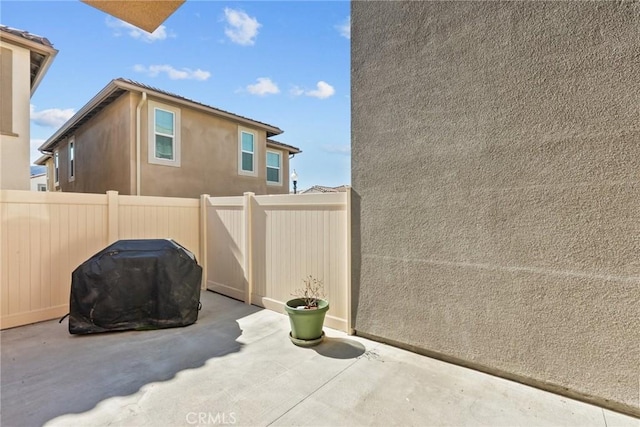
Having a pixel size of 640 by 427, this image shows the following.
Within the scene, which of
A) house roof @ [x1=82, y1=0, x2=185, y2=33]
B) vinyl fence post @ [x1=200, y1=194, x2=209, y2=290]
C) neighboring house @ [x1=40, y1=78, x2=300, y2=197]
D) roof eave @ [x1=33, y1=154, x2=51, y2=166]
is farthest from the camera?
roof eave @ [x1=33, y1=154, x2=51, y2=166]

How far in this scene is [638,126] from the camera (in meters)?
2.39

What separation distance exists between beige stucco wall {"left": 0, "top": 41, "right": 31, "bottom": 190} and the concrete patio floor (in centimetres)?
317

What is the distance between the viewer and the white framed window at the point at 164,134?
7.69 m

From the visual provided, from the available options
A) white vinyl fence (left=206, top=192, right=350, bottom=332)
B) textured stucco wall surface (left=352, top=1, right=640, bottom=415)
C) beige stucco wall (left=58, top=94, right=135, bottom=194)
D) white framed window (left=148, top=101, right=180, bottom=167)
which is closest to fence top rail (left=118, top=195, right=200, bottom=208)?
white vinyl fence (left=206, top=192, right=350, bottom=332)

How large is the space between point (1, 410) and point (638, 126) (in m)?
5.78

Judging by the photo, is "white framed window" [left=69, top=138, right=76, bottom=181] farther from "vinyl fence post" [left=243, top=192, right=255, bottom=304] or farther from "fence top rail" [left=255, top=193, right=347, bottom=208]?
"fence top rail" [left=255, top=193, right=347, bottom=208]

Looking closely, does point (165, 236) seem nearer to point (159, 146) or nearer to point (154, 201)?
point (154, 201)

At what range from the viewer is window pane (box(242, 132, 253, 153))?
10.0m

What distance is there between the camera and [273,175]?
12.1 meters

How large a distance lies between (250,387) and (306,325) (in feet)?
3.52

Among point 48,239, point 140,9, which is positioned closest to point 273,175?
point 48,239

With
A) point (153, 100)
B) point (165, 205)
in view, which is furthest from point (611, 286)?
point (153, 100)

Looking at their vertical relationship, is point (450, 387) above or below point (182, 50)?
below

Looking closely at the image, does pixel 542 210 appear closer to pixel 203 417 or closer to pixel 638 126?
pixel 638 126
